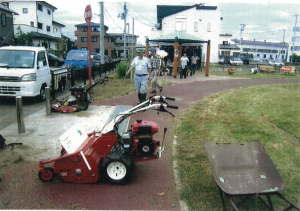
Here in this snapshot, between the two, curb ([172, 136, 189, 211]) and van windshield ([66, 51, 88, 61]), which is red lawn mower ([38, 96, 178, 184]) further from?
van windshield ([66, 51, 88, 61])

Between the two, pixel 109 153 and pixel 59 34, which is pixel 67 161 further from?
pixel 59 34

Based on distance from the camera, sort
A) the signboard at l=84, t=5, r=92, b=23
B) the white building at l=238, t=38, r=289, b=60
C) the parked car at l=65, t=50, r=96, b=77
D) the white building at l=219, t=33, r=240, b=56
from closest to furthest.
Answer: the signboard at l=84, t=5, r=92, b=23
the parked car at l=65, t=50, r=96, b=77
the white building at l=219, t=33, r=240, b=56
the white building at l=238, t=38, r=289, b=60

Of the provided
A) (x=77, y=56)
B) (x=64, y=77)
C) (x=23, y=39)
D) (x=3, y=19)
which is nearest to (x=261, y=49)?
(x=23, y=39)

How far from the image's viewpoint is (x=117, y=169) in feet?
13.0

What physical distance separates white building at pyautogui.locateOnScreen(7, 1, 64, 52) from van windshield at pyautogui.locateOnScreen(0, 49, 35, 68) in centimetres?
1974

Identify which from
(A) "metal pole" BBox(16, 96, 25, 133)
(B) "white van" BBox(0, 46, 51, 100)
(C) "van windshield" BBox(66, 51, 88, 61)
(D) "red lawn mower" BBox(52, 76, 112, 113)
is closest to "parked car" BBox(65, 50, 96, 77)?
(C) "van windshield" BBox(66, 51, 88, 61)

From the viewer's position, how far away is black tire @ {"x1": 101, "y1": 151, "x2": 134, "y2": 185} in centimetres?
389

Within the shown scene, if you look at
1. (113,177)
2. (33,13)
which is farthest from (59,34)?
(113,177)

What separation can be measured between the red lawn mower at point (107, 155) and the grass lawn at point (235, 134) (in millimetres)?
838

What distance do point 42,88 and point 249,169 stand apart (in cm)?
807

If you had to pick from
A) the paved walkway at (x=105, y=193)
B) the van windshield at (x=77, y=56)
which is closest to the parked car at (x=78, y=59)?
the van windshield at (x=77, y=56)

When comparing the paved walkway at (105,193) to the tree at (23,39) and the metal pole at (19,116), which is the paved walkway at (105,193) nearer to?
the metal pole at (19,116)


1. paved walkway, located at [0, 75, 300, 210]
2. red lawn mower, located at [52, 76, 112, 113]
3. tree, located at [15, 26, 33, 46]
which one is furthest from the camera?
tree, located at [15, 26, 33, 46]

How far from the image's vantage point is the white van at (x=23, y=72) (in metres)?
8.70
